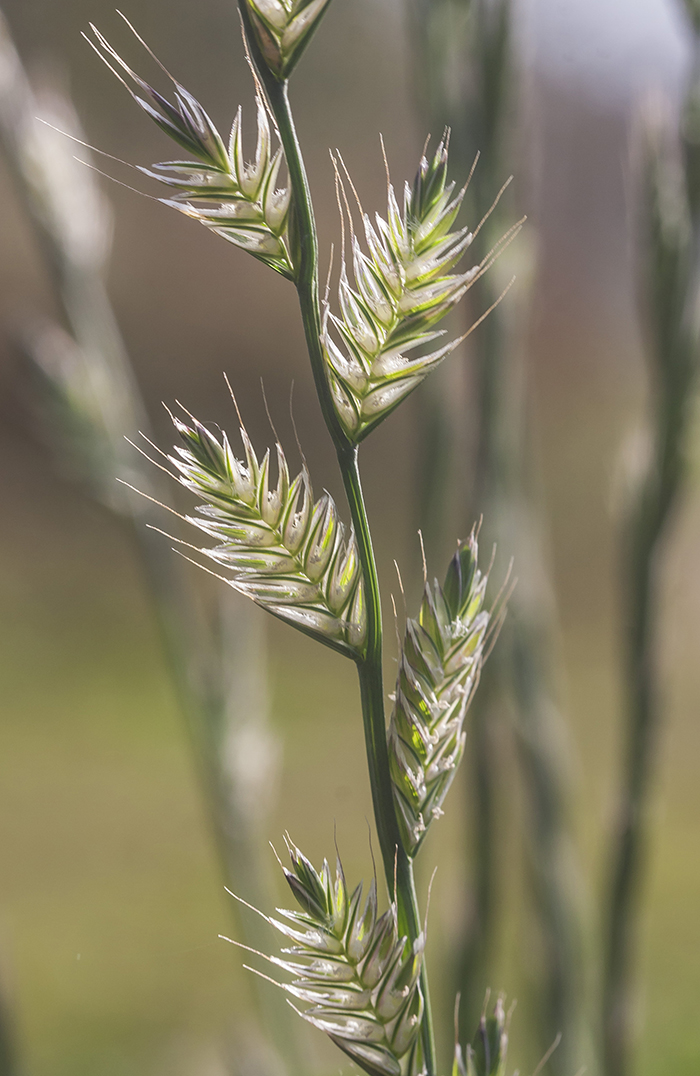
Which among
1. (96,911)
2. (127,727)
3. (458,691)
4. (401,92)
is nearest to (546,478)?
(401,92)

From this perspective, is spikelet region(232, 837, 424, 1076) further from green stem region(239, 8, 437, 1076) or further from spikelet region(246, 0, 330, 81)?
spikelet region(246, 0, 330, 81)

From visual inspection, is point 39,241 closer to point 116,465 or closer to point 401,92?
point 116,465

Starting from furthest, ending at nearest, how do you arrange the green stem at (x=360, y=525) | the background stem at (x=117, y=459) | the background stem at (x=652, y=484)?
the background stem at (x=117, y=459), the background stem at (x=652, y=484), the green stem at (x=360, y=525)

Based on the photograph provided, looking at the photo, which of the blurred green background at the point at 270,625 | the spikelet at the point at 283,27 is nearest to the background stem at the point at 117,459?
the blurred green background at the point at 270,625

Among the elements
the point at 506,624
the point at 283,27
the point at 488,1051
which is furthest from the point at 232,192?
the point at 506,624

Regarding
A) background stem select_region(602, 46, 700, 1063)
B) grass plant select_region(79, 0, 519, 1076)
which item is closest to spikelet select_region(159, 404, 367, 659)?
grass plant select_region(79, 0, 519, 1076)

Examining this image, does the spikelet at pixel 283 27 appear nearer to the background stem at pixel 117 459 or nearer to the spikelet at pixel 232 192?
the spikelet at pixel 232 192
